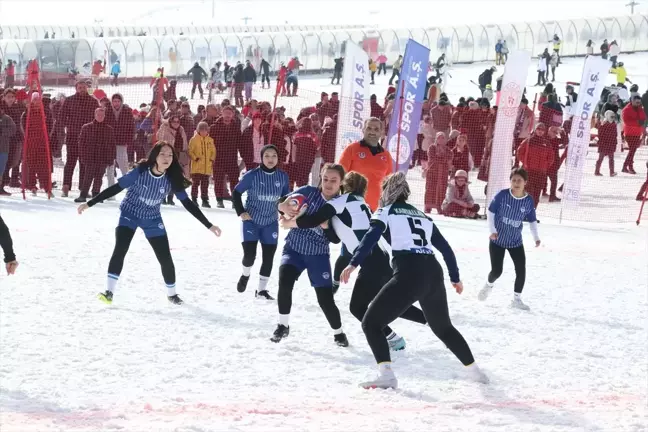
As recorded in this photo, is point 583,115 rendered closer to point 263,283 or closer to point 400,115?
point 400,115

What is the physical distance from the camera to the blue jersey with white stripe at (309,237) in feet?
25.5

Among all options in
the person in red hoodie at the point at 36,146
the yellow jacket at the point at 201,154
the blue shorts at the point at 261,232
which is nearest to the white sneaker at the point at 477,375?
the blue shorts at the point at 261,232

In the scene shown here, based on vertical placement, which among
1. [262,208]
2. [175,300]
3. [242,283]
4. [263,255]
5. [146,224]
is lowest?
[175,300]

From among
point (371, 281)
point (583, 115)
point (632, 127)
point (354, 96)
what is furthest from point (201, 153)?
point (632, 127)

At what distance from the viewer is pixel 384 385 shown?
23.1 ft

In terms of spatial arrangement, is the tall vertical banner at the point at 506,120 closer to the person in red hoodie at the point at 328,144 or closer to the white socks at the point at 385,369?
the person in red hoodie at the point at 328,144

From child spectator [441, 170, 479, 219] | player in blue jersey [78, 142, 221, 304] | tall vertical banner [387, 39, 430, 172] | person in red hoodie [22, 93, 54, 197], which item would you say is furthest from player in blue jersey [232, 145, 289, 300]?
person in red hoodie [22, 93, 54, 197]

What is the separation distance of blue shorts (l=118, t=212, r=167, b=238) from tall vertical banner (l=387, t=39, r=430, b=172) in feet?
23.3

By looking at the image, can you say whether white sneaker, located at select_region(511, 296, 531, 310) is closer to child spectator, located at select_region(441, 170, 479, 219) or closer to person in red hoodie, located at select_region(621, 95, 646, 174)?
child spectator, located at select_region(441, 170, 479, 219)

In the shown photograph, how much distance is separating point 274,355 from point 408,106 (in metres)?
8.40

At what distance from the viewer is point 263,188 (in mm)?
9422

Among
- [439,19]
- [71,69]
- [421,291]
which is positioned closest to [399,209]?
[421,291]

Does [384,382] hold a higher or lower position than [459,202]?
lower

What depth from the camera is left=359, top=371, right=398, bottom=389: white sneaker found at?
7023mm
